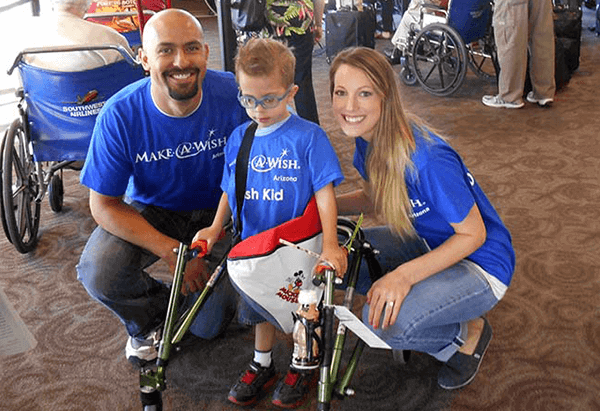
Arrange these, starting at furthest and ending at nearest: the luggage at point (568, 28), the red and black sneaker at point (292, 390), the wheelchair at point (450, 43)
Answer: the luggage at point (568, 28) < the wheelchair at point (450, 43) < the red and black sneaker at point (292, 390)

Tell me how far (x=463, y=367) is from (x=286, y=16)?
2.03 meters

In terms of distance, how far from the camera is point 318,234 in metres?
1.84

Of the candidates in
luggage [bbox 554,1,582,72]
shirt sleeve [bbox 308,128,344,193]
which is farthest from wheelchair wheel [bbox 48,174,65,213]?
luggage [bbox 554,1,582,72]

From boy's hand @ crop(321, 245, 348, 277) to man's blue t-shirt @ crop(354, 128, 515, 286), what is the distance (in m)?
0.26

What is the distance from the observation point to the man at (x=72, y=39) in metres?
2.81

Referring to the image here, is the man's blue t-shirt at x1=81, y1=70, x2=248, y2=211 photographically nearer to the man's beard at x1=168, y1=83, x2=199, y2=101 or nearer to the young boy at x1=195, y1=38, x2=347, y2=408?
the man's beard at x1=168, y1=83, x2=199, y2=101

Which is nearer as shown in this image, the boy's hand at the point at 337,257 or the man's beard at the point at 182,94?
the boy's hand at the point at 337,257

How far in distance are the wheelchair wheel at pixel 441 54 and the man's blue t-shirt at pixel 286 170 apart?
9.96 feet

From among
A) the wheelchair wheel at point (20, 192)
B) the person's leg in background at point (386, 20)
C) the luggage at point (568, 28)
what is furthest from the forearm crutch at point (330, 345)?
the person's leg in background at point (386, 20)

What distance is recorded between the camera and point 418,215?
6.24 ft

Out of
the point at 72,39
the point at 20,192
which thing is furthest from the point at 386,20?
the point at 20,192

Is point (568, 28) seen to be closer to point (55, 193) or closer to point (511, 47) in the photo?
point (511, 47)

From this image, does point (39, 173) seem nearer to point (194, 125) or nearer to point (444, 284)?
point (194, 125)

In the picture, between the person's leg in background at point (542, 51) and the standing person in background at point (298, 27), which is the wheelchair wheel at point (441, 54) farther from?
the standing person in background at point (298, 27)
